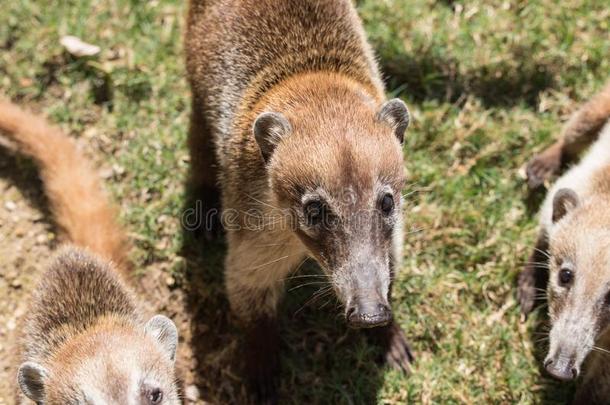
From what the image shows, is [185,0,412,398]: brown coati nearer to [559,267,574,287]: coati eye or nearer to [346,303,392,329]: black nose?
[346,303,392,329]: black nose

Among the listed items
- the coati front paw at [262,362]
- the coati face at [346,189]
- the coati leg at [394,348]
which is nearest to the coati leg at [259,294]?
the coati front paw at [262,362]

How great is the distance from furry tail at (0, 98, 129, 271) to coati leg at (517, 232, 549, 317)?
10.5 feet

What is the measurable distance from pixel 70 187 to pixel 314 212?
2.40 m

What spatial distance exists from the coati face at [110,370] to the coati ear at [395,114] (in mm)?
1962

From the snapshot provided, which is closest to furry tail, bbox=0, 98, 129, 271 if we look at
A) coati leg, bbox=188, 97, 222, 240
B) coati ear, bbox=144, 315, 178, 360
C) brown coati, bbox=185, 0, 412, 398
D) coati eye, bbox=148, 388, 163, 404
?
coati leg, bbox=188, 97, 222, 240

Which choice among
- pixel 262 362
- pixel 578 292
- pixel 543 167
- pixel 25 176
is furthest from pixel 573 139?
pixel 25 176

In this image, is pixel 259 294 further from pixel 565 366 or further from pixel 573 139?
pixel 573 139

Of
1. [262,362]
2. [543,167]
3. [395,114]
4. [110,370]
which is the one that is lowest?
[262,362]

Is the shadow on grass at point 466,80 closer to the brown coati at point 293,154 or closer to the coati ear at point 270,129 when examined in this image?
the brown coati at point 293,154

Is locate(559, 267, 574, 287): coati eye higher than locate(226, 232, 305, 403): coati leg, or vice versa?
A: locate(559, 267, 574, 287): coati eye

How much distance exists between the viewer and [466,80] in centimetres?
715

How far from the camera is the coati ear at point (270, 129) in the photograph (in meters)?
4.83

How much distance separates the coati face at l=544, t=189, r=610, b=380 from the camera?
5.13 metres

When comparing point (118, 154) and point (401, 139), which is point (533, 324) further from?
point (118, 154)
